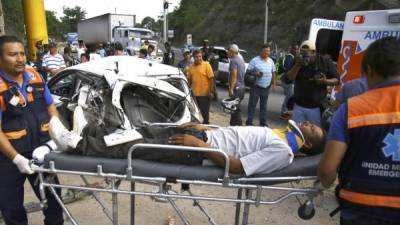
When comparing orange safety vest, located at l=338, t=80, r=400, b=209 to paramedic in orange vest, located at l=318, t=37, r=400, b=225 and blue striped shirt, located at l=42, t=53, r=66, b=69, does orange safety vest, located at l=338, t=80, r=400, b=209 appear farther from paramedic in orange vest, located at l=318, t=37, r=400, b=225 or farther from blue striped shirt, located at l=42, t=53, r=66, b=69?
blue striped shirt, located at l=42, t=53, r=66, b=69

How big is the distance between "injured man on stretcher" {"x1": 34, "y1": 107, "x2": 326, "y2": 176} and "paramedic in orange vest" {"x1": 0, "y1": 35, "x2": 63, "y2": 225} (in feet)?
0.63

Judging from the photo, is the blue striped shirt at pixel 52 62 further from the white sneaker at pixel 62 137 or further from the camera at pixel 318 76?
the white sneaker at pixel 62 137

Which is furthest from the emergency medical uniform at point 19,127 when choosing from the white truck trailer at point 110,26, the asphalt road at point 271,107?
the white truck trailer at point 110,26

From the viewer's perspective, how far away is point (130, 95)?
16.4ft

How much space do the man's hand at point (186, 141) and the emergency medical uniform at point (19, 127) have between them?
1.02 meters

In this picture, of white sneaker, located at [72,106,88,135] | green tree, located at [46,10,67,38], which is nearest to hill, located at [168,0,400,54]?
white sneaker, located at [72,106,88,135]

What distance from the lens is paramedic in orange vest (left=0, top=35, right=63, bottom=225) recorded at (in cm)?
274

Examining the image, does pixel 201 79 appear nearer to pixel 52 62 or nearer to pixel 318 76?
pixel 318 76

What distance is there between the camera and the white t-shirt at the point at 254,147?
2.66m

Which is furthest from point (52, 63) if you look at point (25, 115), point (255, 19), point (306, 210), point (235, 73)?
point (255, 19)

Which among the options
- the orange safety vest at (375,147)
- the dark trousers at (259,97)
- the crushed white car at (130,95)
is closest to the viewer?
the orange safety vest at (375,147)

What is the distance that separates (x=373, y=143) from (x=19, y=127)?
2.38m

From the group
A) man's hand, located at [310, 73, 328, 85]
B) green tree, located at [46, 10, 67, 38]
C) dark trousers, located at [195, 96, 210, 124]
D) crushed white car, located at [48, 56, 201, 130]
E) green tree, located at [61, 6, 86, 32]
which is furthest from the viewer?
green tree, located at [61, 6, 86, 32]

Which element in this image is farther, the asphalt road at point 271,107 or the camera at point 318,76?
the asphalt road at point 271,107
